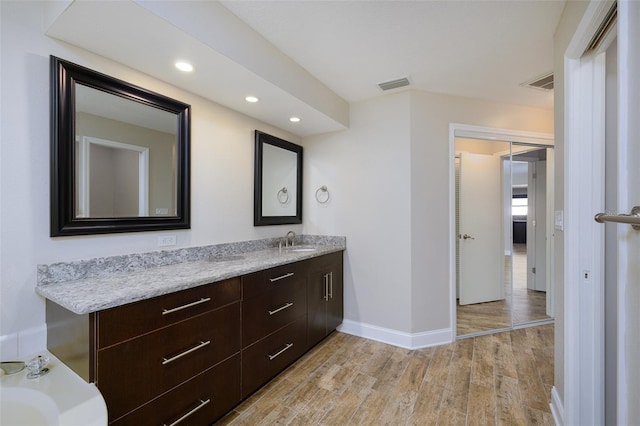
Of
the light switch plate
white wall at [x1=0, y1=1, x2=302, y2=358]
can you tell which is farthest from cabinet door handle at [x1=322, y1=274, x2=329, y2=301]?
the light switch plate

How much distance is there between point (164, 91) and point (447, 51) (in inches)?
79.6

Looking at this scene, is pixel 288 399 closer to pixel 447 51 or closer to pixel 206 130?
pixel 206 130

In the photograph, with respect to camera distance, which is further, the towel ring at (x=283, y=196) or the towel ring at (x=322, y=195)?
the towel ring at (x=322, y=195)

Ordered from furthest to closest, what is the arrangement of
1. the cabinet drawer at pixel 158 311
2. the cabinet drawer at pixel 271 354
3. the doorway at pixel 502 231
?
the doorway at pixel 502 231
the cabinet drawer at pixel 271 354
the cabinet drawer at pixel 158 311

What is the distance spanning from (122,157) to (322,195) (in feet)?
6.17

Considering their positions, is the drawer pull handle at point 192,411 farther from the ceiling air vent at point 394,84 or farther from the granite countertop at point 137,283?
the ceiling air vent at point 394,84

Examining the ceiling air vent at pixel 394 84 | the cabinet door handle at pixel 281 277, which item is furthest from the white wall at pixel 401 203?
the cabinet door handle at pixel 281 277

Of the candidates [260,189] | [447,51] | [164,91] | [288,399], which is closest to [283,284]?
[288,399]

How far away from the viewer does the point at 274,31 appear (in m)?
1.83

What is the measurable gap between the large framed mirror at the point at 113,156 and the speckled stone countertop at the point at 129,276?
19 centimetres

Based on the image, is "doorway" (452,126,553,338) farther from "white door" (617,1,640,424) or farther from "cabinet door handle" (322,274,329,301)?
"white door" (617,1,640,424)

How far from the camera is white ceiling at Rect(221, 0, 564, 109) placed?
1636 millimetres

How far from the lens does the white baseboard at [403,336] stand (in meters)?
2.62

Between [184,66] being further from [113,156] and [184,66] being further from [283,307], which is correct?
[283,307]
